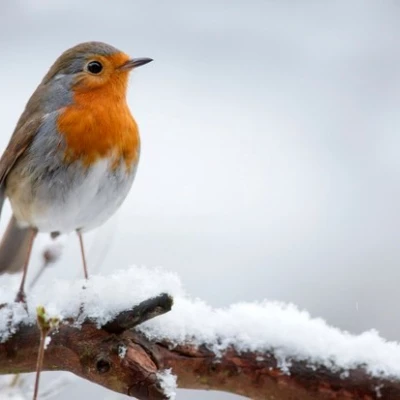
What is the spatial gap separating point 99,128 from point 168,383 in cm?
99

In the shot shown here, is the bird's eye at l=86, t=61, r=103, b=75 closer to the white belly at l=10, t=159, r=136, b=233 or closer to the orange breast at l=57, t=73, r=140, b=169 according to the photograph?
the orange breast at l=57, t=73, r=140, b=169

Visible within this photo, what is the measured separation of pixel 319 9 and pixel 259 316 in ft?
16.8

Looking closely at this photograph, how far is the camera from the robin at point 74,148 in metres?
2.79

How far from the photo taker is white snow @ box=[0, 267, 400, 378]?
2.26 metres

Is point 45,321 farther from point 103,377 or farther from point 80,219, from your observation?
point 80,219

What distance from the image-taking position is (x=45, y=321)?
1.59 m

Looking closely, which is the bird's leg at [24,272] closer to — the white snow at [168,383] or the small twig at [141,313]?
the small twig at [141,313]

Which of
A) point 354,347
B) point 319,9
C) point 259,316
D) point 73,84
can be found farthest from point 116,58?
point 319,9

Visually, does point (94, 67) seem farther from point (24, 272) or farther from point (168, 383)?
point (168, 383)

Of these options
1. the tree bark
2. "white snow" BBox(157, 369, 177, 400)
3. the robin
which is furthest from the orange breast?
"white snow" BBox(157, 369, 177, 400)

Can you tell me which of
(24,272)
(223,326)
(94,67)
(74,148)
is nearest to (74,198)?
(74,148)

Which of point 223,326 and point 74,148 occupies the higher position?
point 74,148

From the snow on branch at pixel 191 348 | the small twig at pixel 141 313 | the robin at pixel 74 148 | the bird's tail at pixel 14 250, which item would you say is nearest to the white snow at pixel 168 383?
the snow on branch at pixel 191 348

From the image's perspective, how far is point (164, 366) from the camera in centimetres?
224
